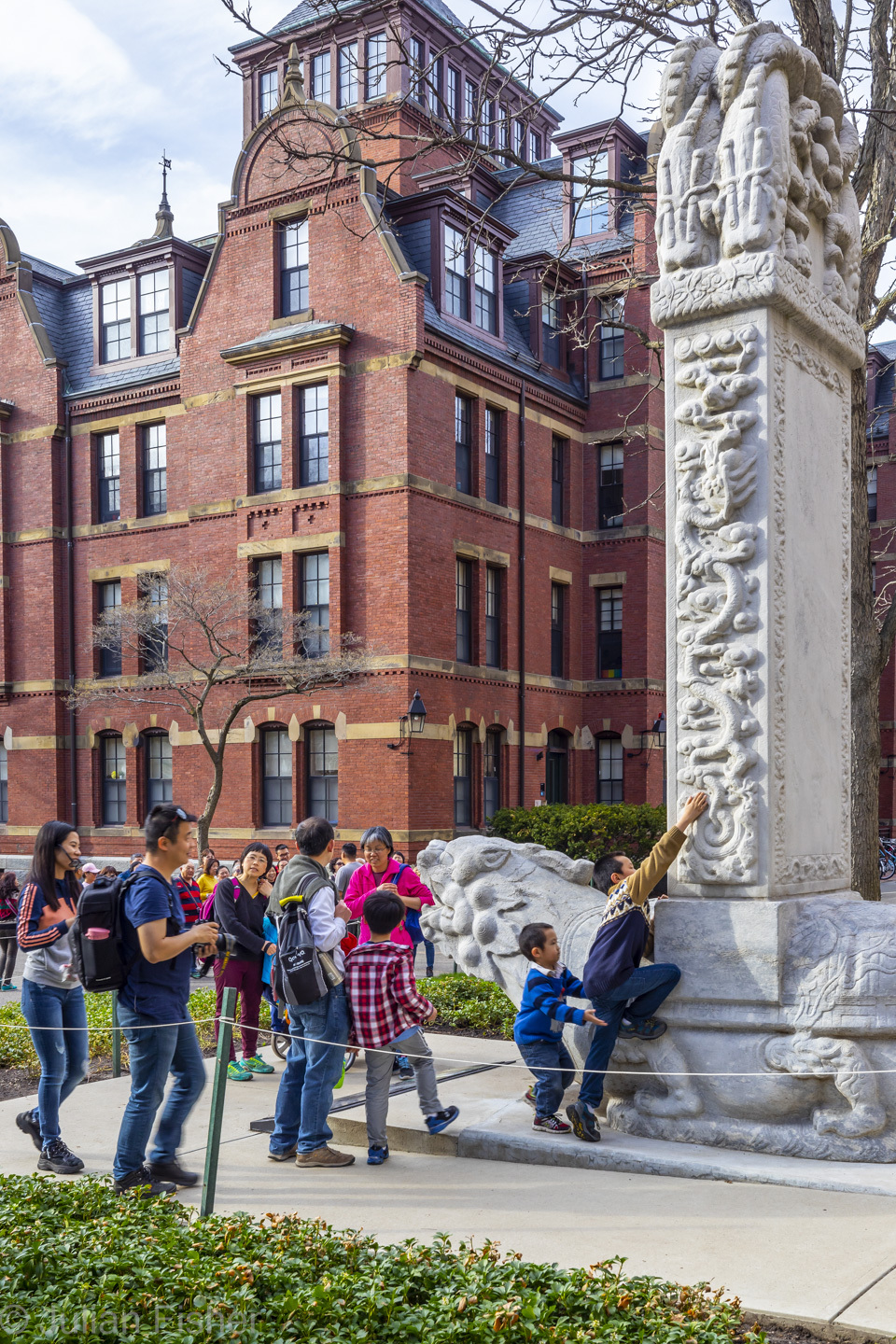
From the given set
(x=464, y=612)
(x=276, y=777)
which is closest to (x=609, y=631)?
(x=464, y=612)

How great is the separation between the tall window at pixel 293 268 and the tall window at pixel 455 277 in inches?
116

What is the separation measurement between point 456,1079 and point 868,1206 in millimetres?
3484

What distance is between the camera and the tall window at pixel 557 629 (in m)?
29.7

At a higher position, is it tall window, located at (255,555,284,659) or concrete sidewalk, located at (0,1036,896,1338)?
tall window, located at (255,555,284,659)

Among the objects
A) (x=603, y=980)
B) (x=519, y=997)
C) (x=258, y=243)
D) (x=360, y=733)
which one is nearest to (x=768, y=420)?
(x=603, y=980)

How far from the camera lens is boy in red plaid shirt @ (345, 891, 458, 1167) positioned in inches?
269

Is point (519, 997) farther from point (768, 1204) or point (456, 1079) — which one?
point (768, 1204)

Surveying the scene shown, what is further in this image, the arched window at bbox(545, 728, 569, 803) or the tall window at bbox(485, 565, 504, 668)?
the arched window at bbox(545, 728, 569, 803)

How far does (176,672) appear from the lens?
81.8 feet

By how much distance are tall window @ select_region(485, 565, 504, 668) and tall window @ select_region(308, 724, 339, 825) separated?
435 cm

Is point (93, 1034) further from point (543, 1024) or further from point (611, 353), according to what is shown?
point (611, 353)

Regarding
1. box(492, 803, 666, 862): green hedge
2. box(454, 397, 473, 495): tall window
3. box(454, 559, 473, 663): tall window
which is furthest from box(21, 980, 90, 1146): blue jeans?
box(454, 397, 473, 495): tall window

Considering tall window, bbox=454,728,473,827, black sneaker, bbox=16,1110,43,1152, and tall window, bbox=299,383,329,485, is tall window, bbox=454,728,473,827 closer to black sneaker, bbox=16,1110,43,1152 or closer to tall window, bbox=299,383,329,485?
tall window, bbox=299,383,329,485

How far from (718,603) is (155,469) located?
78.2 feet
